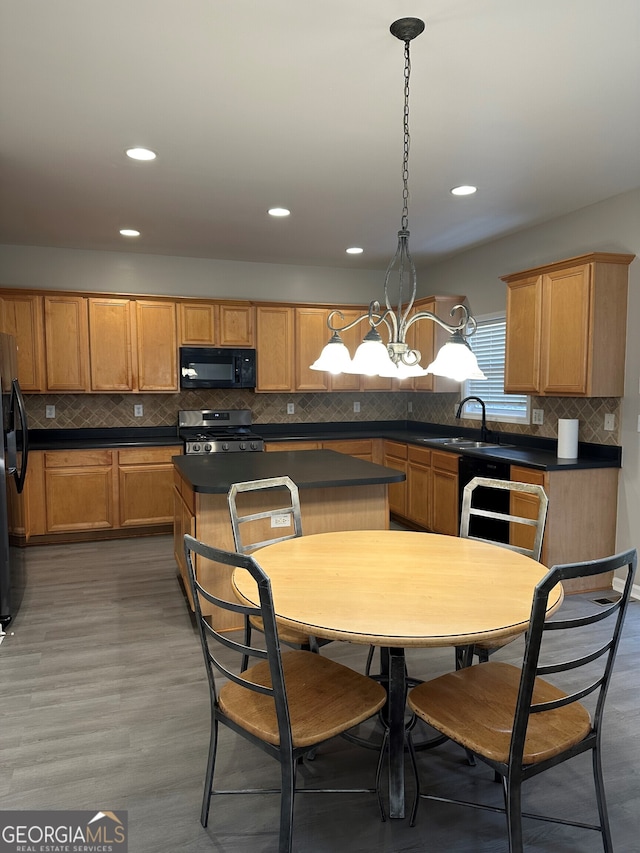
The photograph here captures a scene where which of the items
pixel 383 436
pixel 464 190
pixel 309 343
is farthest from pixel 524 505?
pixel 309 343

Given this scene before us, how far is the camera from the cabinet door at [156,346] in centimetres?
558

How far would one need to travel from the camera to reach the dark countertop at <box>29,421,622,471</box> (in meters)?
4.11

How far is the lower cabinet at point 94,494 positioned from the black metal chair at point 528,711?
385cm

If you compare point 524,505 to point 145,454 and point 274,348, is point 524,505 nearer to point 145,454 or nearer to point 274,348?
point 274,348

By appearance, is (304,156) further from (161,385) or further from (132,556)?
(132,556)

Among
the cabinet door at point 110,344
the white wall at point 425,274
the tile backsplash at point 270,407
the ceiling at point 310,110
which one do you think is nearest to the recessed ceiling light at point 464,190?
the ceiling at point 310,110

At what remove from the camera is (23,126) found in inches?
114

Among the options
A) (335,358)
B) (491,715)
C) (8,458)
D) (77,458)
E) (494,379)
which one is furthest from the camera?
(494,379)

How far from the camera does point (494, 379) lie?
536cm

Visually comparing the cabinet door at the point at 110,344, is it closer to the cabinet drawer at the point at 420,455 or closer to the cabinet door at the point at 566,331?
the cabinet drawer at the point at 420,455

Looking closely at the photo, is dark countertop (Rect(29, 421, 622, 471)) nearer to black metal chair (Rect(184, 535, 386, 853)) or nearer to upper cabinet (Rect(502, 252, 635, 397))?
upper cabinet (Rect(502, 252, 635, 397))

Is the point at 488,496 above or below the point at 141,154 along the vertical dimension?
below

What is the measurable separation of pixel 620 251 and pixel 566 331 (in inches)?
24.5

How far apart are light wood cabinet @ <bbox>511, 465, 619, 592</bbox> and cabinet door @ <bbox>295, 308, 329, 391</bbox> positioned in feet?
8.50
